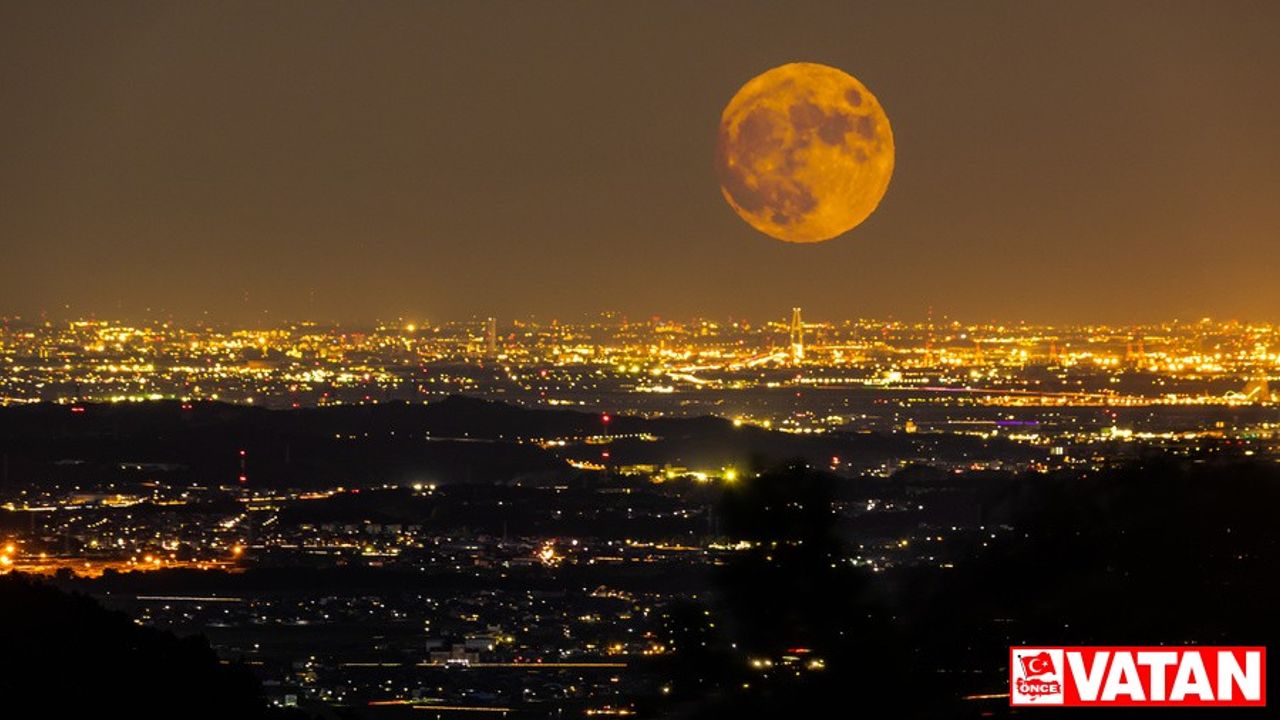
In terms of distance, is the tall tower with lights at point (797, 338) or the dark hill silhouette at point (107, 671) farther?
the tall tower with lights at point (797, 338)

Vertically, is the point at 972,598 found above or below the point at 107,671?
above

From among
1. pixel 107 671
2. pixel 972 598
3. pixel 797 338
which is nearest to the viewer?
pixel 107 671

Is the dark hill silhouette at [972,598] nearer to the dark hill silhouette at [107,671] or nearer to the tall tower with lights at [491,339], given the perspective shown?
the dark hill silhouette at [107,671]

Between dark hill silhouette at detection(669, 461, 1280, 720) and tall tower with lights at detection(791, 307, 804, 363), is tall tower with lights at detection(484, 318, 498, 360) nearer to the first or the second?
tall tower with lights at detection(791, 307, 804, 363)

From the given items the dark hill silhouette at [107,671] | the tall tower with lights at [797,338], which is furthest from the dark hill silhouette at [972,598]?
the tall tower with lights at [797,338]

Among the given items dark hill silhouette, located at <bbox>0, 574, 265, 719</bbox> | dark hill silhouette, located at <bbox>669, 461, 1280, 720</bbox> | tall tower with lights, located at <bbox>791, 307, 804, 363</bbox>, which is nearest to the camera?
dark hill silhouette, located at <bbox>669, 461, 1280, 720</bbox>

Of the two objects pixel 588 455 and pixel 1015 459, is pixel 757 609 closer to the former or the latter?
pixel 1015 459

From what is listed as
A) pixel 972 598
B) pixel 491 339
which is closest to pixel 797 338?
pixel 491 339

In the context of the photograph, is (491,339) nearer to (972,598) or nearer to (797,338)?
(797,338)

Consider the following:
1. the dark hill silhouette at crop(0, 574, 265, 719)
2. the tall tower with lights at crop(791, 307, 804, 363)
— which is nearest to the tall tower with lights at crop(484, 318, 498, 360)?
the tall tower with lights at crop(791, 307, 804, 363)

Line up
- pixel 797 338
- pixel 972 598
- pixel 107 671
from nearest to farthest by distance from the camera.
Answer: pixel 107 671, pixel 972 598, pixel 797 338

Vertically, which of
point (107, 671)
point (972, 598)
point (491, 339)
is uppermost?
point (491, 339)
